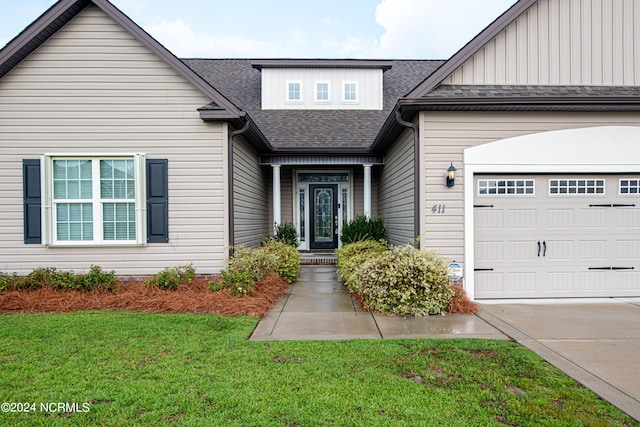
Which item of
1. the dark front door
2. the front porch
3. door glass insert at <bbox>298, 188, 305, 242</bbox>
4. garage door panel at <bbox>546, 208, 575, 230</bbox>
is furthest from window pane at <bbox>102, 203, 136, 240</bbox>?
garage door panel at <bbox>546, 208, 575, 230</bbox>

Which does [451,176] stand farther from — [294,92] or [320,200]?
[294,92]

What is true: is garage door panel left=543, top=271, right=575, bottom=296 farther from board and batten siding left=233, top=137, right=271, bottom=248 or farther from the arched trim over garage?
board and batten siding left=233, top=137, right=271, bottom=248

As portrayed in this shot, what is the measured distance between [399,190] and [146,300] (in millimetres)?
5440

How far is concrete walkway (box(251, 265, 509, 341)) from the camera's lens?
4.80 m

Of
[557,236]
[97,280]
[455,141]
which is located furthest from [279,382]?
[557,236]

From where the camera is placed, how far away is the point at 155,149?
7.21 m

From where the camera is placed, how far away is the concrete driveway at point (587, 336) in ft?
11.2

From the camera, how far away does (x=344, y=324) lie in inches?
208

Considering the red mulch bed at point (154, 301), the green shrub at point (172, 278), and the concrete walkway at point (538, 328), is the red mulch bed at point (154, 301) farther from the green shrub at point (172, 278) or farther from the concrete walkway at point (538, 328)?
the concrete walkway at point (538, 328)

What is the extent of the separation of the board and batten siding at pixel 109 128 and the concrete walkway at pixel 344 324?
1.98m

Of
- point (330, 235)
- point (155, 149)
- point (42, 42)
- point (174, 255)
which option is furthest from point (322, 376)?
point (330, 235)

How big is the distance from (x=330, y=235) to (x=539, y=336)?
775 cm

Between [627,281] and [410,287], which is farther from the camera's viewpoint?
[627,281]

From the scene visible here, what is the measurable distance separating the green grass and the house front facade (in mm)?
2632
